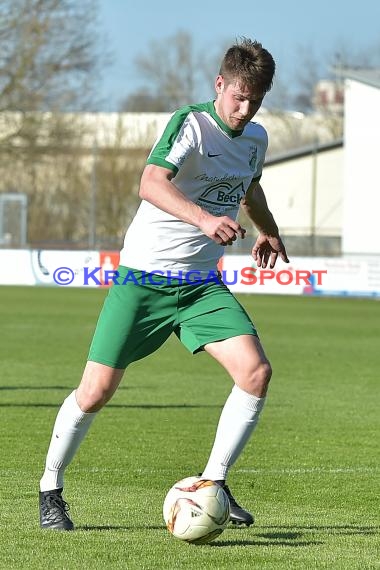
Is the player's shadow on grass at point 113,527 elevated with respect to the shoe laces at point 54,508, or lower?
lower

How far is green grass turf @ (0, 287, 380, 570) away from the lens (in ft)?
20.2

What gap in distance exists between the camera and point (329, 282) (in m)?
31.8

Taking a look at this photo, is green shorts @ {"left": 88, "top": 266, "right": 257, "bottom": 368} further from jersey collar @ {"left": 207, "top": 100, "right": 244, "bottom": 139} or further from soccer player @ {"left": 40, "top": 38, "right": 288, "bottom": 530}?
A: jersey collar @ {"left": 207, "top": 100, "right": 244, "bottom": 139}

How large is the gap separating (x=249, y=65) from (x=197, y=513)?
2030mm

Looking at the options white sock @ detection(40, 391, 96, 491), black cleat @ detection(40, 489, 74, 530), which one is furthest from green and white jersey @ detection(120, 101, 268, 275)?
black cleat @ detection(40, 489, 74, 530)

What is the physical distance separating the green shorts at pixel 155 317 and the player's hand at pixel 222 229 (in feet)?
2.03

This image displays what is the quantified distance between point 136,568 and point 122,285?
143 centimetres

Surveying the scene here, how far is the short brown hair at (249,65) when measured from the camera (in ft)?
20.3

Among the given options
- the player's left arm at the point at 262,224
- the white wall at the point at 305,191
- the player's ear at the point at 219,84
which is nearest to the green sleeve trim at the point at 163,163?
the player's ear at the point at 219,84

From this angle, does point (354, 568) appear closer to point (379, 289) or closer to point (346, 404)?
point (346, 404)

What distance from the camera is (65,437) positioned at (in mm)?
6543

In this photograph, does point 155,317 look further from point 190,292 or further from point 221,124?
point 221,124

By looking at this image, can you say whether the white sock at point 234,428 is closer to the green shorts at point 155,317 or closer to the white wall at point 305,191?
the green shorts at point 155,317

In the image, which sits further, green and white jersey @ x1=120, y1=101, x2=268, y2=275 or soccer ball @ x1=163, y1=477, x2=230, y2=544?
green and white jersey @ x1=120, y1=101, x2=268, y2=275
